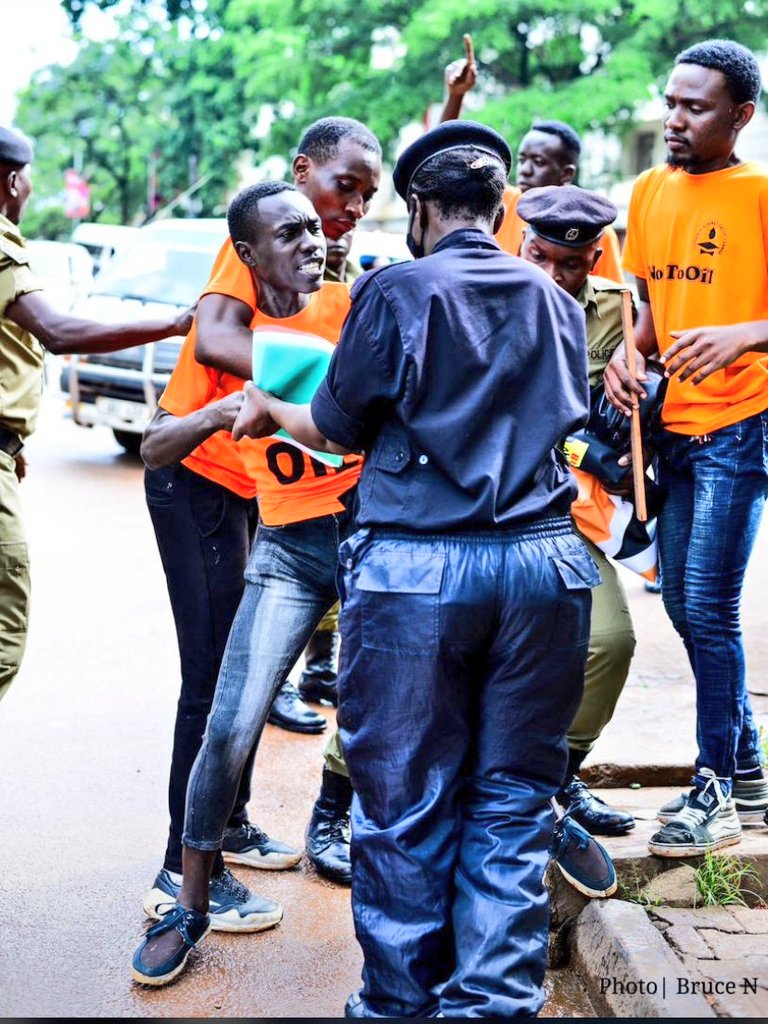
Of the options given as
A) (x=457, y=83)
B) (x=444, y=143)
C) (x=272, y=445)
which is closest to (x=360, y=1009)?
(x=272, y=445)

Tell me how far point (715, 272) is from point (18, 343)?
203cm

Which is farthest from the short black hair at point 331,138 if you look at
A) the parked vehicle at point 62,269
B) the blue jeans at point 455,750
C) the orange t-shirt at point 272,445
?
the parked vehicle at point 62,269

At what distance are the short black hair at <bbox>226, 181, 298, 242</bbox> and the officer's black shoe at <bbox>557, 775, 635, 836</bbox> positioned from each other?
6.12 feet

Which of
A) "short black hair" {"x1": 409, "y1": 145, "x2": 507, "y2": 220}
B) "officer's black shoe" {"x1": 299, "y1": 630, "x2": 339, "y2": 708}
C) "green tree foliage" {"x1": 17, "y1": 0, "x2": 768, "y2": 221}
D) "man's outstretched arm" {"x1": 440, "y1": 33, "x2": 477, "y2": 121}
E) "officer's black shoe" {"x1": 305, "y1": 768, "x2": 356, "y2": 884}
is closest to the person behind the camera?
"short black hair" {"x1": 409, "y1": 145, "x2": 507, "y2": 220}

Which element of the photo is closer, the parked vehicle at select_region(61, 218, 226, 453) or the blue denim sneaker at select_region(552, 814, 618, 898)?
the blue denim sneaker at select_region(552, 814, 618, 898)

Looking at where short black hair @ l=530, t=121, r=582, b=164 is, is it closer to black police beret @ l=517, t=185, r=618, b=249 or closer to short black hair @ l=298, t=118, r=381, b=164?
short black hair @ l=298, t=118, r=381, b=164

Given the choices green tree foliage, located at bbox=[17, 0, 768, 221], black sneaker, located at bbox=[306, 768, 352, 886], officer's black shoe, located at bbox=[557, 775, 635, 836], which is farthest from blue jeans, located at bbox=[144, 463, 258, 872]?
green tree foliage, located at bbox=[17, 0, 768, 221]

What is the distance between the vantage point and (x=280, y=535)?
3654 mm

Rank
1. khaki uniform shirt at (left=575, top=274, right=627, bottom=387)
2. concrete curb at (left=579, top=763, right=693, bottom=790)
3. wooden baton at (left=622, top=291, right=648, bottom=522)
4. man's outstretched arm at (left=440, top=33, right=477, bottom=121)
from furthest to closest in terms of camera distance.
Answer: man's outstretched arm at (left=440, top=33, right=477, bottom=121), concrete curb at (left=579, top=763, right=693, bottom=790), khaki uniform shirt at (left=575, top=274, right=627, bottom=387), wooden baton at (left=622, top=291, right=648, bottom=522)

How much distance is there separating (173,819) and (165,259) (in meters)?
9.21

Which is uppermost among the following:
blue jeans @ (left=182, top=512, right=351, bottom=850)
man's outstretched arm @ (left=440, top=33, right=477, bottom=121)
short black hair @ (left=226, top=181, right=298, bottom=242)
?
man's outstretched arm @ (left=440, top=33, right=477, bottom=121)

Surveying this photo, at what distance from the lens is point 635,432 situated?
3.78m

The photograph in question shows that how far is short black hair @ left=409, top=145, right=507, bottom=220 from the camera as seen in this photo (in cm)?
285

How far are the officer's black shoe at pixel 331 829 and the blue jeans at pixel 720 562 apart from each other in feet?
3.58
